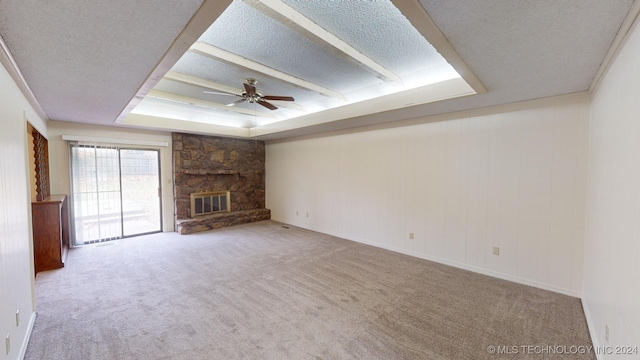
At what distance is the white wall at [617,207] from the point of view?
4.65 feet

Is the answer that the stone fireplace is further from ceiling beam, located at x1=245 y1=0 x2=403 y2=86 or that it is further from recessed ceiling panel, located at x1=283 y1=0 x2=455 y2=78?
recessed ceiling panel, located at x1=283 y1=0 x2=455 y2=78

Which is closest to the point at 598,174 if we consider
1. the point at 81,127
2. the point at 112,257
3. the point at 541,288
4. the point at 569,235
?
the point at 569,235

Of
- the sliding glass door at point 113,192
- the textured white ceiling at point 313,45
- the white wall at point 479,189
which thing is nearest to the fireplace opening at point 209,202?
the sliding glass door at point 113,192

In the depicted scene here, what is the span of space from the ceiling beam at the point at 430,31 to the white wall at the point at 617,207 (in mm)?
894

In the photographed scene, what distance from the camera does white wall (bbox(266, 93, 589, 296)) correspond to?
287 centimetres

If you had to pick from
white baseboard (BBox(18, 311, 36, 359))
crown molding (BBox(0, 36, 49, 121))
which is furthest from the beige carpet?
crown molding (BBox(0, 36, 49, 121))

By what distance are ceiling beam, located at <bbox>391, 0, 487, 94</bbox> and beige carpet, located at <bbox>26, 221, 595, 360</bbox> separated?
7.34 feet

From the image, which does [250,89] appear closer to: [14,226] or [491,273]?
[14,226]

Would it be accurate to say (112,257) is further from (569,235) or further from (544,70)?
(569,235)

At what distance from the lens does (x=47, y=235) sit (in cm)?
354

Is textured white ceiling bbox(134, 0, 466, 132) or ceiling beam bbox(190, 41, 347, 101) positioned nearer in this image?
textured white ceiling bbox(134, 0, 466, 132)

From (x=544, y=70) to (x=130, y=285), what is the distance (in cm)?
478

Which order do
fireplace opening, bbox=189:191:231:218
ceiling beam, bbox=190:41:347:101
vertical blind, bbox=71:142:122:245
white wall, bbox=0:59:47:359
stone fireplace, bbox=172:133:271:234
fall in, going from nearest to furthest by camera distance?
white wall, bbox=0:59:47:359
ceiling beam, bbox=190:41:347:101
vertical blind, bbox=71:142:122:245
stone fireplace, bbox=172:133:271:234
fireplace opening, bbox=189:191:231:218

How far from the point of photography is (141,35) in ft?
5.18
